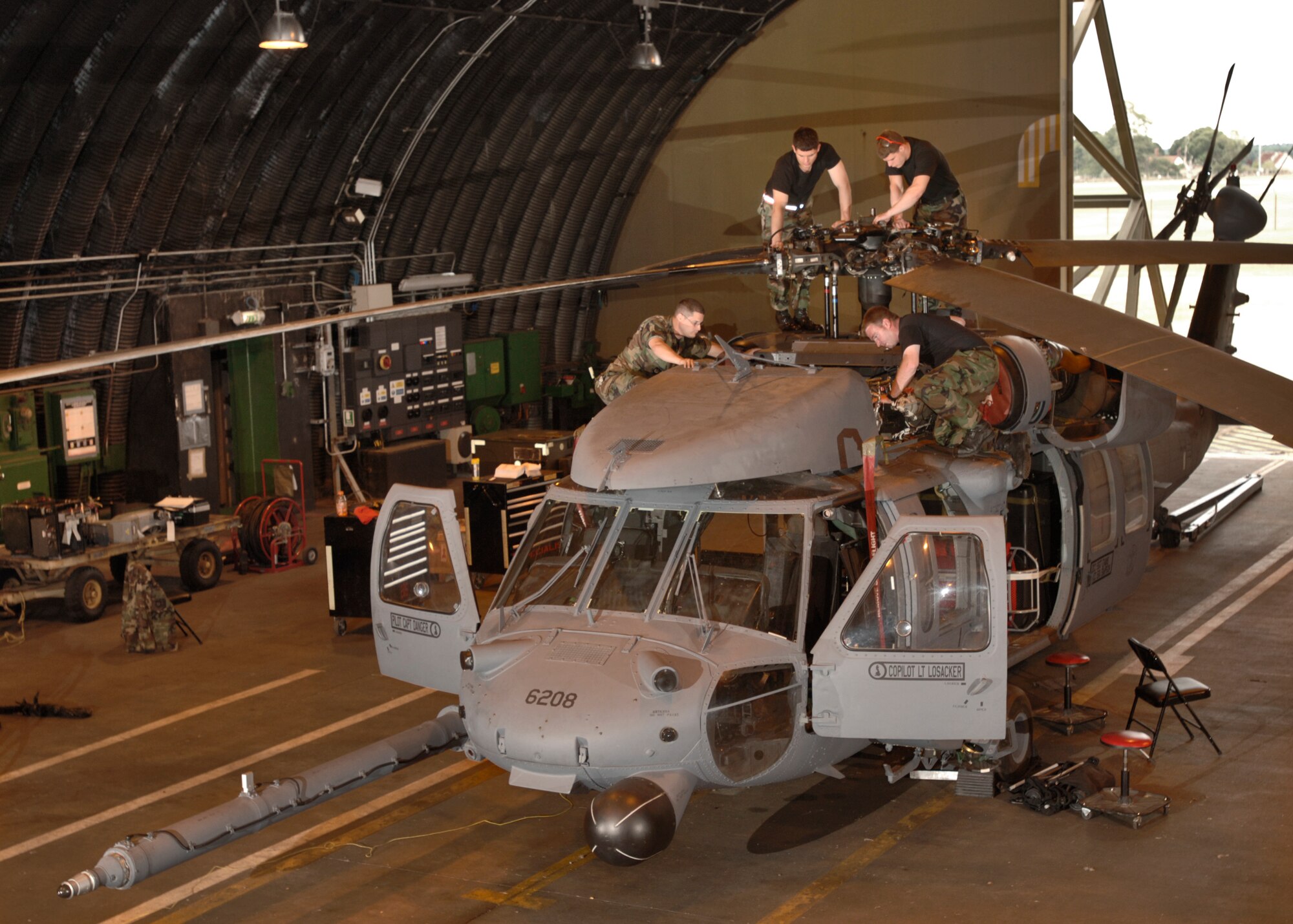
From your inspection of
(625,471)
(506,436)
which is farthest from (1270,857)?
(506,436)

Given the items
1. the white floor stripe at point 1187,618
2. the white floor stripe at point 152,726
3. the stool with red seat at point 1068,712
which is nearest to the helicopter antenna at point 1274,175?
the white floor stripe at point 1187,618

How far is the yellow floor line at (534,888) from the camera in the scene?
24.8ft

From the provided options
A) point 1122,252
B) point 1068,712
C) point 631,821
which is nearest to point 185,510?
point 1068,712

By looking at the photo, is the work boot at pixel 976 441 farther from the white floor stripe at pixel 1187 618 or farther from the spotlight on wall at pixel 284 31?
the spotlight on wall at pixel 284 31

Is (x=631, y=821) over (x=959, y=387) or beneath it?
beneath

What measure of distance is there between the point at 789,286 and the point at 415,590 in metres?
3.72

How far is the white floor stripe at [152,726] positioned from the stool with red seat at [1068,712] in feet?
19.3

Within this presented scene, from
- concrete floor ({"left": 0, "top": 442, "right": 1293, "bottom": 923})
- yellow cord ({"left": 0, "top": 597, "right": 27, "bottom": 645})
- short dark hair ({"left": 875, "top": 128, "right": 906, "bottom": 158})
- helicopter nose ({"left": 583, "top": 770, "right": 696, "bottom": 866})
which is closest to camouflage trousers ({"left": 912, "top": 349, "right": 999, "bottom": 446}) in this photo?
short dark hair ({"left": 875, "top": 128, "right": 906, "bottom": 158})

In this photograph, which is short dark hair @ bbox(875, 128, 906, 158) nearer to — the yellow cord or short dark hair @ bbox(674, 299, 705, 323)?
short dark hair @ bbox(674, 299, 705, 323)

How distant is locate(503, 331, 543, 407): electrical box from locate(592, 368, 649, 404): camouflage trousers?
40.9 feet

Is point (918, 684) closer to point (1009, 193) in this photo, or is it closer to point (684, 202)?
point (1009, 193)

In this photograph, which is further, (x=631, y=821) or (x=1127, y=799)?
(x=1127, y=799)

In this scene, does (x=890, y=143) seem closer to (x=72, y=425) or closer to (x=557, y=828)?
(x=557, y=828)

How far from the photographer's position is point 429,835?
855 centimetres
